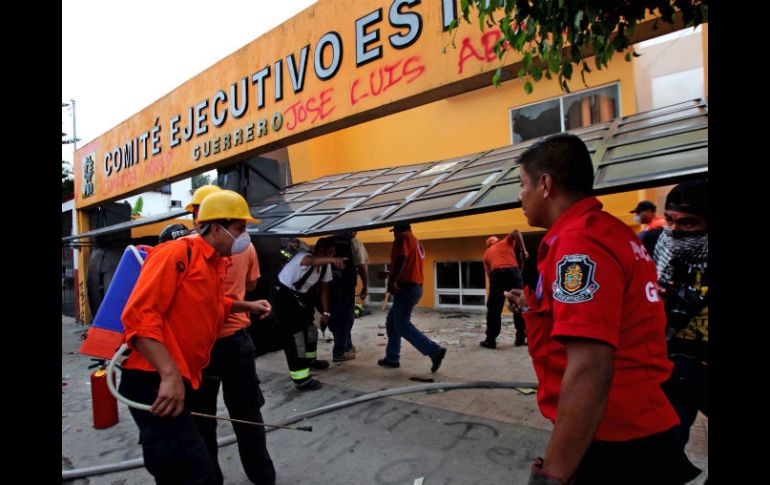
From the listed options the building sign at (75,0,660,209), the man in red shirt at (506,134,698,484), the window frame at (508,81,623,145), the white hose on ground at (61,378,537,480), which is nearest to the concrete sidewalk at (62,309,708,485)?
the white hose on ground at (61,378,537,480)

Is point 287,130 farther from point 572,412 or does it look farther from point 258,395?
point 572,412

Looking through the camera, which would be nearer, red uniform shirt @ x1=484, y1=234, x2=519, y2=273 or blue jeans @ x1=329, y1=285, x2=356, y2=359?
blue jeans @ x1=329, y1=285, x2=356, y2=359

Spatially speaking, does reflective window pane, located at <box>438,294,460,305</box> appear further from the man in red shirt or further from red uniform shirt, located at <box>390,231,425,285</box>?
the man in red shirt

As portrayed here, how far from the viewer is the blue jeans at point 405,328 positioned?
5.07 meters

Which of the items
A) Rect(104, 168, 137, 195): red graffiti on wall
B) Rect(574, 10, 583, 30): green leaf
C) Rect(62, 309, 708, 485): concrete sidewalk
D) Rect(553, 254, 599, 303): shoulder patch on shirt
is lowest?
Rect(62, 309, 708, 485): concrete sidewalk

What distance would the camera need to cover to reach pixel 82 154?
457 inches

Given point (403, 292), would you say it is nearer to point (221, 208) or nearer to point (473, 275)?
point (221, 208)

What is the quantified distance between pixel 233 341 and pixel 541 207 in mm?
2236

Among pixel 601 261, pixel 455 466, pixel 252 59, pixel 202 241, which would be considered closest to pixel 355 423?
pixel 455 466

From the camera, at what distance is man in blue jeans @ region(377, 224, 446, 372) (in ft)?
16.9

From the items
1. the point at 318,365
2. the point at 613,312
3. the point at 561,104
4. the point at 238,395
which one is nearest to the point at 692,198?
the point at 613,312

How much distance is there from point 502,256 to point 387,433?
370 centimetres

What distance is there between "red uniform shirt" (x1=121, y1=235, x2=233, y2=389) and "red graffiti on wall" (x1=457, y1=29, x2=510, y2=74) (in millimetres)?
3047

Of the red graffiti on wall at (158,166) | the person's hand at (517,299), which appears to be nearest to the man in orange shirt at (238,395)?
the person's hand at (517,299)
